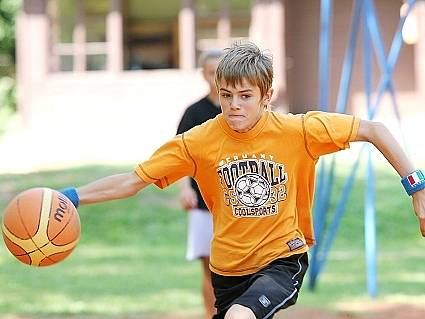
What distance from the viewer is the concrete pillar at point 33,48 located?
70.7 ft

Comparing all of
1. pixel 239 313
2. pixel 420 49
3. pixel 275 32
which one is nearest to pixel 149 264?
pixel 239 313

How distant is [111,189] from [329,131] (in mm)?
1075

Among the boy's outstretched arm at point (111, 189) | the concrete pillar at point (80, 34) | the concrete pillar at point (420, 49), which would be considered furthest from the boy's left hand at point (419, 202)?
the concrete pillar at point (80, 34)

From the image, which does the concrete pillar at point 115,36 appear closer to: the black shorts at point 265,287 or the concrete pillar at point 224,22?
the concrete pillar at point 224,22

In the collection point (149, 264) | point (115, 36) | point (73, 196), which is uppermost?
point (115, 36)

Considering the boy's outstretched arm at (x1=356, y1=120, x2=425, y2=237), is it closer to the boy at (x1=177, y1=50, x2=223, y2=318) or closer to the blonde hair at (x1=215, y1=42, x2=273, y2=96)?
the blonde hair at (x1=215, y1=42, x2=273, y2=96)

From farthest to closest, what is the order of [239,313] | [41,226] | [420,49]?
[420,49], [41,226], [239,313]

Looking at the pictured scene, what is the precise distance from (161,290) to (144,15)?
13.8 m

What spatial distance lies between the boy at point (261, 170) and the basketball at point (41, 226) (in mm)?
459

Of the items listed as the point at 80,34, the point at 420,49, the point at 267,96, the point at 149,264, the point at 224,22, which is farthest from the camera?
the point at 80,34

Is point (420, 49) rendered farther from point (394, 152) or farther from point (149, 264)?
point (394, 152)

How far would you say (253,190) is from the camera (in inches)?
190

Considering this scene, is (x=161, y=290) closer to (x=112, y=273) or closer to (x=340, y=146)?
(x=112, y=273)

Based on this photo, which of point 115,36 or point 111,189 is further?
point 115,36
